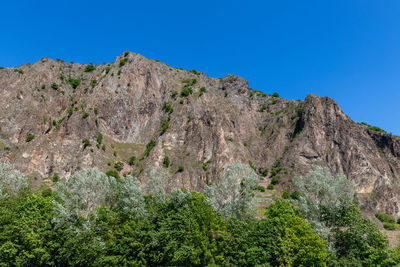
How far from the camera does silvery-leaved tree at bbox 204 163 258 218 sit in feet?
149

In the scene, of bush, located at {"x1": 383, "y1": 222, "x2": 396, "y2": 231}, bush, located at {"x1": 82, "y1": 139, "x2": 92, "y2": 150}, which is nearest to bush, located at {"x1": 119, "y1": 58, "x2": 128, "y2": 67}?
bush, located at {"x1": 82, "y1": 139, "x2": 92, "y2": 150}

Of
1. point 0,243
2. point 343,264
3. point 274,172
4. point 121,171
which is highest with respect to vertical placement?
point 274,172

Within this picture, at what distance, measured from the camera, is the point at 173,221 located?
39031 mm

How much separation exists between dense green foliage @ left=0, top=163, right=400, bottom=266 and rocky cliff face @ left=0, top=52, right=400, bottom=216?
1787 inches

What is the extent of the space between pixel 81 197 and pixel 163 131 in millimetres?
68644

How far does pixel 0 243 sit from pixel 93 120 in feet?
239

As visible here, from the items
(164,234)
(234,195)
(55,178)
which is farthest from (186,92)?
(164,234)

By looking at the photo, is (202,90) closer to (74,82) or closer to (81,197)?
(74,82)

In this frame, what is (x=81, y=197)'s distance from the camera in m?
41.3

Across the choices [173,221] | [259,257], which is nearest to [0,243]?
[173,221]

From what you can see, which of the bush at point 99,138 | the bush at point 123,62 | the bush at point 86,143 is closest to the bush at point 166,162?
the bush at point 99,138

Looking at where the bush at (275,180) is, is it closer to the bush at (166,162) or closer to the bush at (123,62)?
the bush at (166,162)

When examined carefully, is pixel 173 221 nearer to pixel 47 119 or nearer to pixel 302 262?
pixel 302 262

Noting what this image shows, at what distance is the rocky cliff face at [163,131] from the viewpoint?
8981 centimetres
